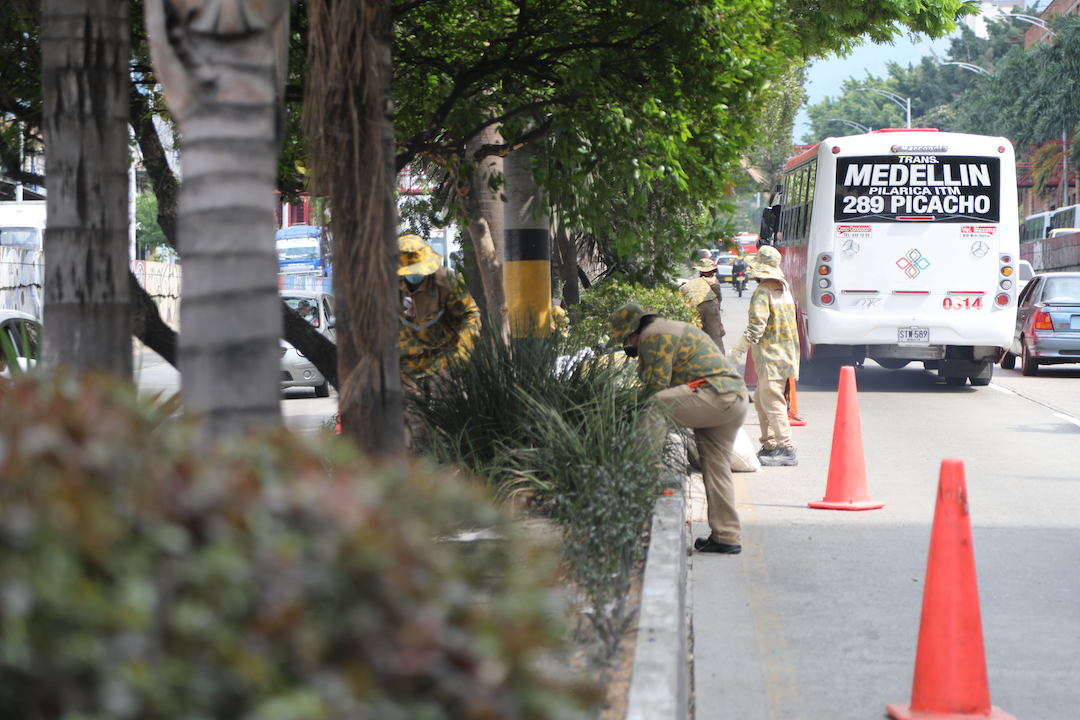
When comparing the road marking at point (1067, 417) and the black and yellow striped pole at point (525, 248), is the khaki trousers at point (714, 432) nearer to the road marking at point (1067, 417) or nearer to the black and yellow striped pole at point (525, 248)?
the black and yellow striped pole at point (525, 248)

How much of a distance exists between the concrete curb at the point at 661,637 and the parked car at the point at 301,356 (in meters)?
10.9

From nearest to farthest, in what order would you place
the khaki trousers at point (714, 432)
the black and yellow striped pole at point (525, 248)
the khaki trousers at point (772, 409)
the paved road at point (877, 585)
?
the paved road at point (877, 585)
the khaki trousers at point (714, 432)
the khaki trousers at point (772, 409)
the black and yellow striped pole at point (525, 248)

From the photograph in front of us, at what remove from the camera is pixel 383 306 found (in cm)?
423

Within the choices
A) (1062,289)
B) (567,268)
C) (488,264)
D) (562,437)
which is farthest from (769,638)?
(1062,289)

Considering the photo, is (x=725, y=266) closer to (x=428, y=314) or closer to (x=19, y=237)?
(x=19, y=237)

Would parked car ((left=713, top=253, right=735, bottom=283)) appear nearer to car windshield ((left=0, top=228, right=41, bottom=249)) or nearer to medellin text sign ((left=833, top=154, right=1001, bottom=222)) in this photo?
car windshield ((left=0, top=228, right=41, bottom=249))

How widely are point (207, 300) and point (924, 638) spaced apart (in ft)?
10.0

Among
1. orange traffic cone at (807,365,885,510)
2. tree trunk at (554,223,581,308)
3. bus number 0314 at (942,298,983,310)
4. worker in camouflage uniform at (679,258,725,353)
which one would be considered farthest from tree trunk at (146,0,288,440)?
tree trunk at (554,223,581,308)

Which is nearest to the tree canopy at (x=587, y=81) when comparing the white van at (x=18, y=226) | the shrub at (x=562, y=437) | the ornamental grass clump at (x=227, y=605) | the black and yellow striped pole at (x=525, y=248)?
the shrub at (x=562, y=437)

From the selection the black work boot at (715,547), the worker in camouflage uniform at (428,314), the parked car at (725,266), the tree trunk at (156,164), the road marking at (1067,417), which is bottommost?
the black work boot at (715,547)

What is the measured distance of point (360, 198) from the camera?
4301 millimetres

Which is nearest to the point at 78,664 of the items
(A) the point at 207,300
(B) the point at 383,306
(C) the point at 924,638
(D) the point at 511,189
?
(A) the point at 207,300

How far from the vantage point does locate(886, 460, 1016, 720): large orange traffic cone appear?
4.21m

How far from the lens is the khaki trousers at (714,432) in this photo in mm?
6715
